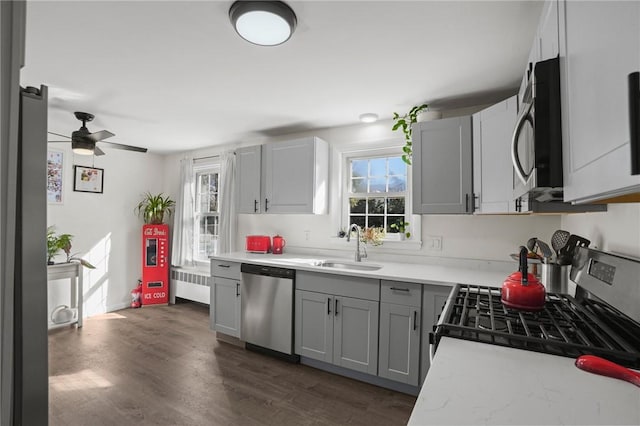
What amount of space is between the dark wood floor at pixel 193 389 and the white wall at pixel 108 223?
1072 mm

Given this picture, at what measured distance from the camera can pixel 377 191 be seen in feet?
11.4

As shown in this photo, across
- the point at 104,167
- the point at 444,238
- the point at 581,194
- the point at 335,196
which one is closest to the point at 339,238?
the point at 335,196

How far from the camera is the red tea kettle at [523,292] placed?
1.35 meters

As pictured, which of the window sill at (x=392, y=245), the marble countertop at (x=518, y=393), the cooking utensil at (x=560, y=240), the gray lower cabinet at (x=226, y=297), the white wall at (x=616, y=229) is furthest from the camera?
the gray lower cabinet at (x=226, y=297)

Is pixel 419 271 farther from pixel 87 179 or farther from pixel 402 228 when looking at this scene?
pixel 87 179

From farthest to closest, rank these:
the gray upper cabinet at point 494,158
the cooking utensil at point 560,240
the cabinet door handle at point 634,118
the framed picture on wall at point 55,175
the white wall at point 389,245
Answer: the framed picture on wall at point 55,175 → the white wall at point 389,245 → the gray upper cabinet at point 494,158 → the cooking utensil at point 560,240 → the cabinet door handle at point 634,118

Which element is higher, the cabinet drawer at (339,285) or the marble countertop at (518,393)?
the marble countertop at (518,393)

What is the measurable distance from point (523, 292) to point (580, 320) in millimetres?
202

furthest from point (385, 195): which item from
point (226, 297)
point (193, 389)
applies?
point (193, 389)

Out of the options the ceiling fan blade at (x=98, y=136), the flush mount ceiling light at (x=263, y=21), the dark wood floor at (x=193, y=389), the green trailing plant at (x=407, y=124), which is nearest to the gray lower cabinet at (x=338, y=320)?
the dark wood floor at (x=193, y=389)

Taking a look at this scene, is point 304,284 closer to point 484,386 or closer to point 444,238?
point 444,238

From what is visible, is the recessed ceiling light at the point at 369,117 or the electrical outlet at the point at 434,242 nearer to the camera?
the electrical outlet at the point at 434,242

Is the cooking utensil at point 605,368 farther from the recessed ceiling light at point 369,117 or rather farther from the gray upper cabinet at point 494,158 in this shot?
the recessed ceiling light at point 369,117

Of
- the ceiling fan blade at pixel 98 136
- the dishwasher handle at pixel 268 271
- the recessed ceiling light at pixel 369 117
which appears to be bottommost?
the dishwasher handle at pixel 268 271
